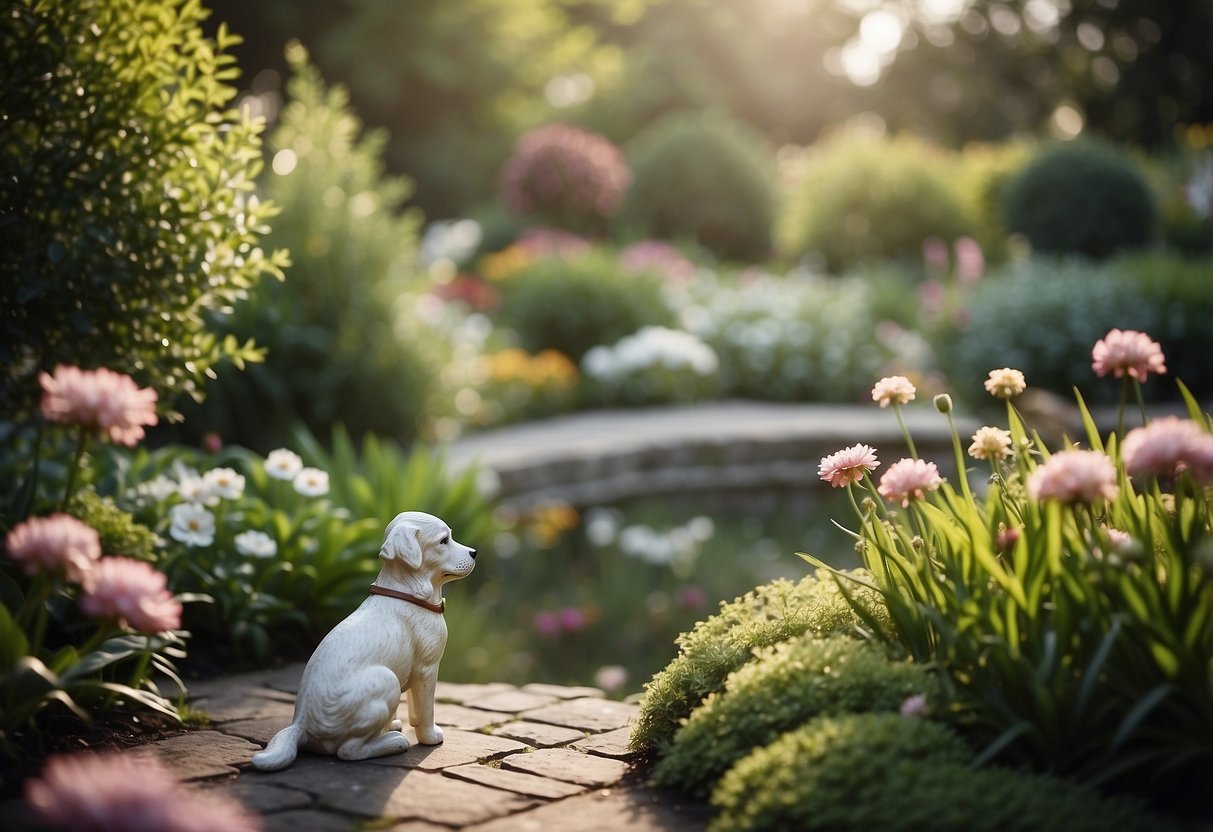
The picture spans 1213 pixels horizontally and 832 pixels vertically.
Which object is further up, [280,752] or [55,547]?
[55,547]

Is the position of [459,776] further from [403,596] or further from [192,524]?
[192,524]

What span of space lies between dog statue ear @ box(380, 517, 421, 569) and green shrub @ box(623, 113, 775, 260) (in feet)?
38.7

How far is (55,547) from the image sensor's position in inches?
86.3

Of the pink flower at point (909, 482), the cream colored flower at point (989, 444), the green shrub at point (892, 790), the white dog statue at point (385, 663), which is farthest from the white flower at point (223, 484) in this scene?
the cream colored flower at point (989, 444)

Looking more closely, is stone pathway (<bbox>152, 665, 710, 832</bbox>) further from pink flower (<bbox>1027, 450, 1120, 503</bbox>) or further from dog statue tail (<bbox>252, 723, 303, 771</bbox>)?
pink flower (<bbox>1027, 450, 1120, 503</bbox>)

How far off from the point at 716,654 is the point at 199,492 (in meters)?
1.89

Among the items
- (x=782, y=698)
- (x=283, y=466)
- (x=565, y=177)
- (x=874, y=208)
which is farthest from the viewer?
(x=874, y=208)

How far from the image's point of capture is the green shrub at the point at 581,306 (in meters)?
9.79

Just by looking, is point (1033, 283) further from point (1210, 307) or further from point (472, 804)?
point (472, 804)

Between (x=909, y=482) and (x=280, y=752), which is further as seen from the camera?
(x=280, y=752)

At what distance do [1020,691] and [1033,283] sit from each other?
26.5ft

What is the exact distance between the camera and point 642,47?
80.4 feet

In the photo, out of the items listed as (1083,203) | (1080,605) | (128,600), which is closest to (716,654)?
(1080,605)

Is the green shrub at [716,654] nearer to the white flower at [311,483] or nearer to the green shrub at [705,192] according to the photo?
the white flower at [311,483]
